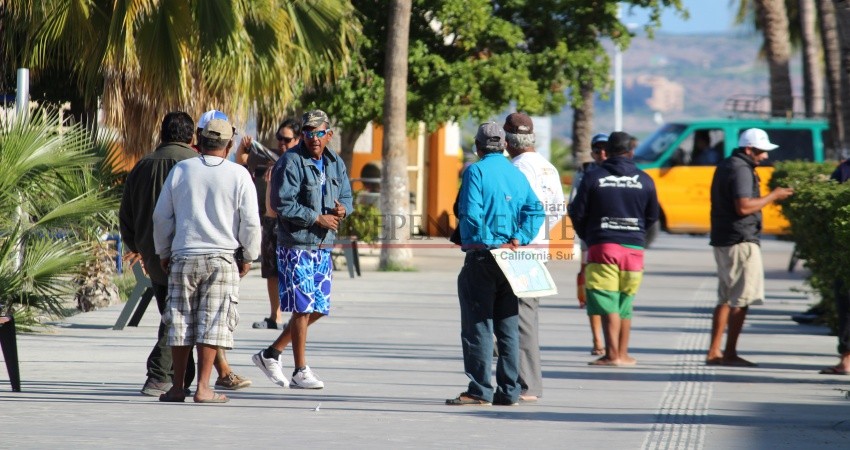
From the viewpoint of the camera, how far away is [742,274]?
476 inches

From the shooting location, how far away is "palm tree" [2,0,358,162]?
14664 millimetres

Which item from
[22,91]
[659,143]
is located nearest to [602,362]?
[22,91]

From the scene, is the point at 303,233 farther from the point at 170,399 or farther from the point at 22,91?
the point at 22,91

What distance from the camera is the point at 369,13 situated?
23188mm

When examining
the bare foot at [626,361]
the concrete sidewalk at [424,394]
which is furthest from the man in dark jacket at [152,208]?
the bare foot at [626,361]

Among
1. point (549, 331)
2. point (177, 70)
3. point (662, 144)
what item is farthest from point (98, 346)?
point (662, 144)

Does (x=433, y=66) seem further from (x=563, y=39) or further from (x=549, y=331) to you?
(x=549, y=331)

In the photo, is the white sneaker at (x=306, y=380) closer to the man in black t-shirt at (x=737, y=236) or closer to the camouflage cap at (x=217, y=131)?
the camouflage cap at (x=217, y=131)

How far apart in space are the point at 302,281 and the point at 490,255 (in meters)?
1.31

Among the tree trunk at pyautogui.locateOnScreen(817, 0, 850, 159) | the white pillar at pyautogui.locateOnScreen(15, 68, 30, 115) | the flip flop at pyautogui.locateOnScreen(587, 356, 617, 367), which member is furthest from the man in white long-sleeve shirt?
the tree trunk at pyautogui.locateOnScreen(817, 0, 850, 159)

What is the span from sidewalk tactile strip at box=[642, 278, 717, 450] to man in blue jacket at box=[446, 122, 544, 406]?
1.00 meters

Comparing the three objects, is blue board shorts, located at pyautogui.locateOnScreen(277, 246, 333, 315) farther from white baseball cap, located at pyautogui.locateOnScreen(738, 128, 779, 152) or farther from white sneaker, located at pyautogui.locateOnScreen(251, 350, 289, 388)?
white baseball cap, located at pyautogui.locateOnScreen(738, 128, 779, 152)

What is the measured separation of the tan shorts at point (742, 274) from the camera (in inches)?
475

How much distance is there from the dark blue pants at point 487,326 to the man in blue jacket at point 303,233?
103cm
